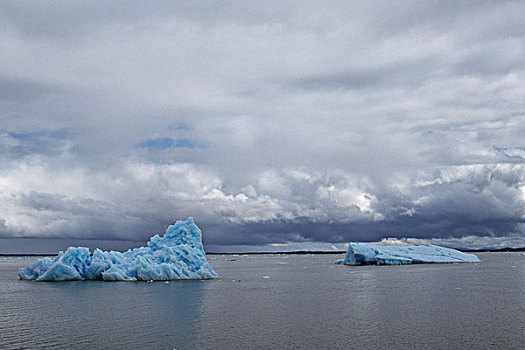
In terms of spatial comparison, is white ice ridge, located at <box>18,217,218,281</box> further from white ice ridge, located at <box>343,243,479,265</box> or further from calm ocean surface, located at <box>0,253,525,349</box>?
white ice ridge, located at <box>343,243,479,265</box>

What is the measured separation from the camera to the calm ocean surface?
13391 mm

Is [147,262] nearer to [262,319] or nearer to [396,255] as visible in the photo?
[262,319]

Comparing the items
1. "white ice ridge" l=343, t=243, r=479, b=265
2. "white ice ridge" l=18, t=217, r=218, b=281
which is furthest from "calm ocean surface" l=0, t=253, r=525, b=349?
"white ice ridge" l=343, t=243, r=479, b=265

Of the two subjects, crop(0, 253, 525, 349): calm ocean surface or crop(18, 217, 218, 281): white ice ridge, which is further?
crop(18, 217, 218, 281): white ice ridge

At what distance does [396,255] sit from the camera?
60875 millimetres

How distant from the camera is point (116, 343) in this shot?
13172 mm

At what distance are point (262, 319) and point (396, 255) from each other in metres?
47.1

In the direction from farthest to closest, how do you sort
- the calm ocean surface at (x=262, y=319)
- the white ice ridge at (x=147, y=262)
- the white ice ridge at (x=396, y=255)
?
the white ice ridge at (x=396, y=255)
the white ice ridge at (x=147, y=262)
the calm ocean surface at (x=262, y=319)

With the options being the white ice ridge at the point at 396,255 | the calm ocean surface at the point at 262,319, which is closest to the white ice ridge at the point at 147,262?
the calm ocean surface at the point at 262,319

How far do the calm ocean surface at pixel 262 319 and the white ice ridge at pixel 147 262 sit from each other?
214 inches

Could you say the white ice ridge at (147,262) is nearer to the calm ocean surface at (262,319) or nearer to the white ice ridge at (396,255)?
the calm ocean surface at (262,319)

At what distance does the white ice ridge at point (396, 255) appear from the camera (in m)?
59.4

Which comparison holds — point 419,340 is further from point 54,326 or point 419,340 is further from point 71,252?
point 71,252

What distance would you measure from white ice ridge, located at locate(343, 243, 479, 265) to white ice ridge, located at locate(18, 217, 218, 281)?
29.0 metres
